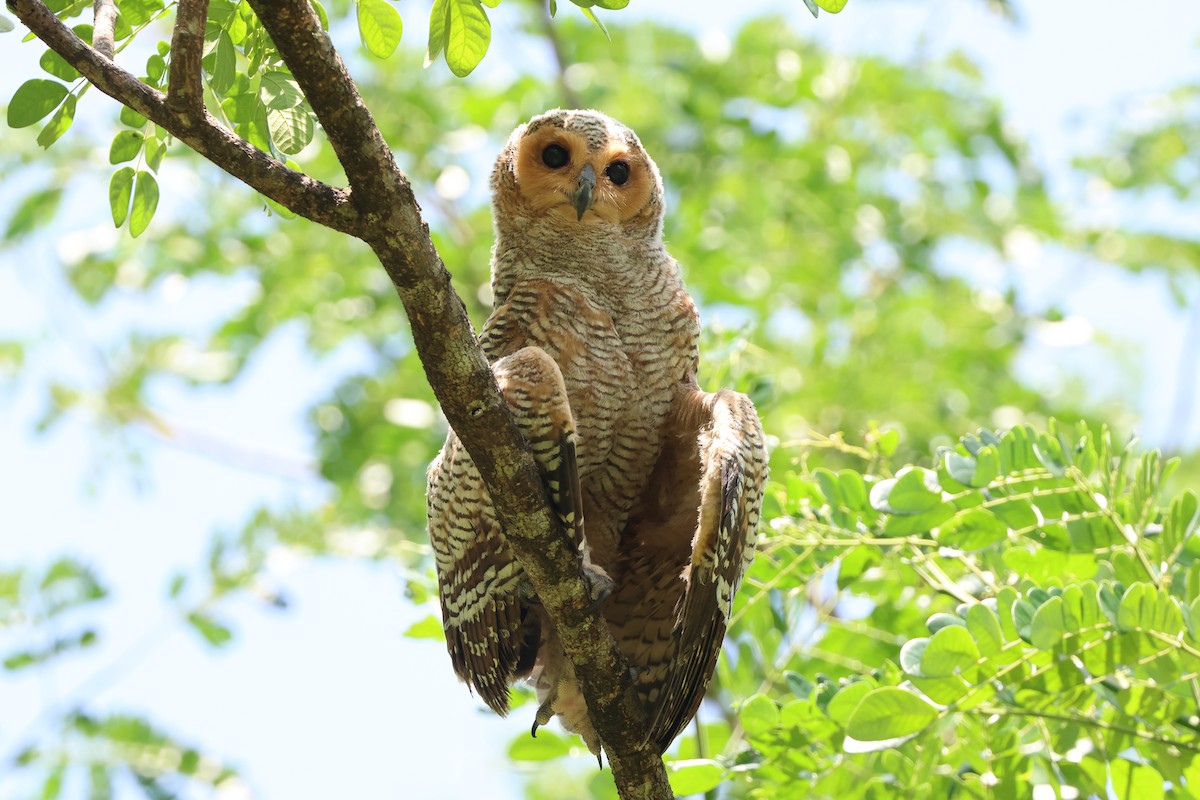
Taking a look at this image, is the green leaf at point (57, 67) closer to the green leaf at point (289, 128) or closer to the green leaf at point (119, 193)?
the green leaf at point (119, 193)

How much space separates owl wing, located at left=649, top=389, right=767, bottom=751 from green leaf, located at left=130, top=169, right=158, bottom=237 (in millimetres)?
1467

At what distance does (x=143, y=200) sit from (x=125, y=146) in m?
0.13

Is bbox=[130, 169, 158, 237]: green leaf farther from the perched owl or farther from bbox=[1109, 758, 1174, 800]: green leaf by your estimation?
bbox=[1109, 758, 1174, 800]: green leaf

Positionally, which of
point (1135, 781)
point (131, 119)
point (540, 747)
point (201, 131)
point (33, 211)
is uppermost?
point (33, 211)

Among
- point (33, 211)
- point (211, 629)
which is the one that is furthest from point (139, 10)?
point (33, 211)

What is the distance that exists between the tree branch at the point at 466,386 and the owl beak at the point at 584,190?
1.20 meters

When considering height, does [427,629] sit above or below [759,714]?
above

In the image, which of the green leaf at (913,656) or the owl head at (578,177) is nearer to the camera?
the green leaf at (913,656)

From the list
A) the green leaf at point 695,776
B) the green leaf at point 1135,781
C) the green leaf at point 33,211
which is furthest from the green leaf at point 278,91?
the green leaf at point 33,211

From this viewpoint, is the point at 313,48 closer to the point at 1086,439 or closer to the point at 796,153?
the point at 1086,439

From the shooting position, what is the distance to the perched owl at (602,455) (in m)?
2.90

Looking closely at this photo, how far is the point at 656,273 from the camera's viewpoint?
11.9ft

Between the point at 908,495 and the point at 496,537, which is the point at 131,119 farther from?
the point at 908,495

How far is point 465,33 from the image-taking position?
99.3 inches
